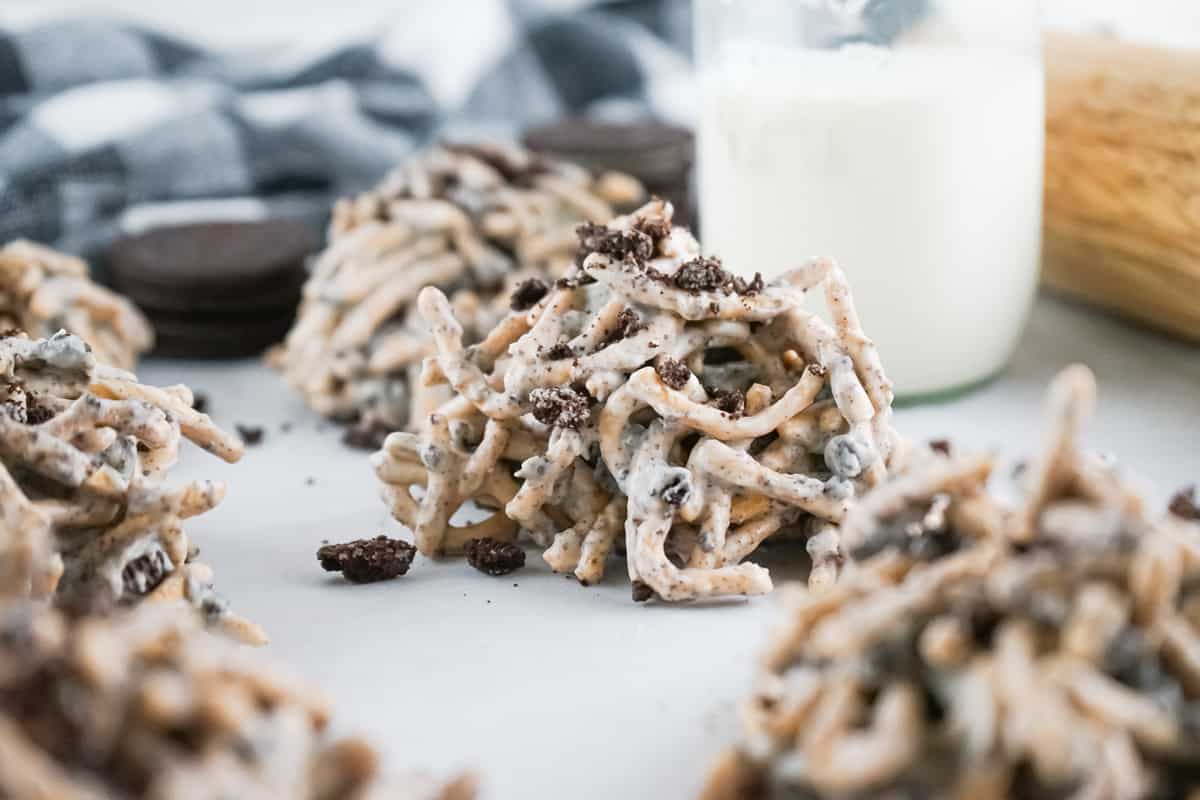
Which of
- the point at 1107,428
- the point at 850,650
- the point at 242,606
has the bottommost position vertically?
the point at 1107,428

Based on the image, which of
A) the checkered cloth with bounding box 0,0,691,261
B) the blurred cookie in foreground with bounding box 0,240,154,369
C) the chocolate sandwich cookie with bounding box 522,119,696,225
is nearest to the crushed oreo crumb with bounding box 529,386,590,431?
the blurred cookie in foreground with bounding box 0,240,154,369

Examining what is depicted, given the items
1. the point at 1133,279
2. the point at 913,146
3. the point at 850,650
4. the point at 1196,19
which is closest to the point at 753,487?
the point at 850,650

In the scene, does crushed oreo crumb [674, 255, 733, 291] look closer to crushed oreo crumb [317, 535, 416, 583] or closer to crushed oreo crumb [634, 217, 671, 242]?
crushed oreo crumb [634, 217, 671, 242]

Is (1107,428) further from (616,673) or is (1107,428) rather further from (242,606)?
(242,606)

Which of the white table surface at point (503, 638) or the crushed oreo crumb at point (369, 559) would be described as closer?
the white table surface at point (503, 638)

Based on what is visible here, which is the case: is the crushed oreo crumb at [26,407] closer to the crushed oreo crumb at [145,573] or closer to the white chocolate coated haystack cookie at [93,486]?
the white chocolate coated haystack cookie at [93,486]

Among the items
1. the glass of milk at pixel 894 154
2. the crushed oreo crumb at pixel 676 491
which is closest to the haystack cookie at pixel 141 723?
the crushed oreo crumb at pixel 676 491
